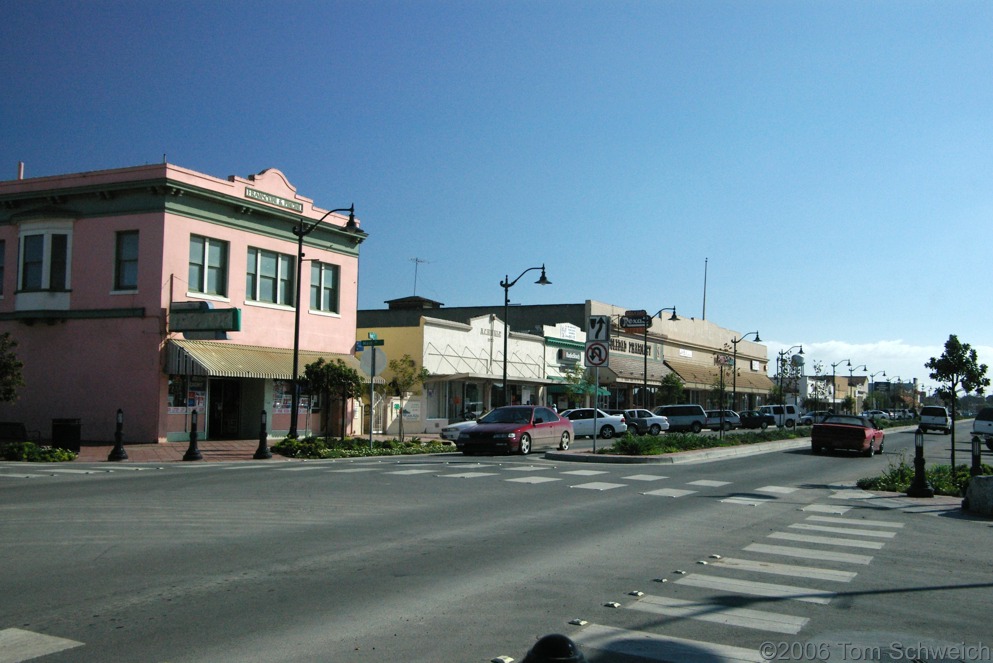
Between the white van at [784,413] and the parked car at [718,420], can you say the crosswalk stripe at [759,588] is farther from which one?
the white van at [784,413]

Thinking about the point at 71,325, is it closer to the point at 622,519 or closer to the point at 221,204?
the point at 221,204

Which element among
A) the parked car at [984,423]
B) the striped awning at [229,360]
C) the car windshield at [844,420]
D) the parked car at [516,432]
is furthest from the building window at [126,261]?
the parked car at [984,423]

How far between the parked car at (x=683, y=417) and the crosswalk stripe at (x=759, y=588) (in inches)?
1549

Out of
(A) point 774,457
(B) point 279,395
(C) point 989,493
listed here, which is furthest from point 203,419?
(C) point 989,493

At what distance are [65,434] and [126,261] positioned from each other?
24.9 feet

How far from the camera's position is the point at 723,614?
6.82 meters

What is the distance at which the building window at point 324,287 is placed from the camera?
3394 centimetres

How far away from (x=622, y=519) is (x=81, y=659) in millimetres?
8104

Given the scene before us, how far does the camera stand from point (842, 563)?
9.16 meters

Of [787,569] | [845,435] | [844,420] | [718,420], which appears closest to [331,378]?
[845,435]

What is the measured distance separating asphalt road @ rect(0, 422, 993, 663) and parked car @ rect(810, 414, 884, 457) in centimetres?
1520

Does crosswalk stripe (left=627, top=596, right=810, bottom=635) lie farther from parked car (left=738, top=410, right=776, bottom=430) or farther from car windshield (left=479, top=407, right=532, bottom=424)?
parked car (left=738, top=410, right=776, bottom=430)

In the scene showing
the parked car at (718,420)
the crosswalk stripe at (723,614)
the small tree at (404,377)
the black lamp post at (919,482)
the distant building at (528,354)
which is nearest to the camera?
the crosswalk stripe at (723,614)

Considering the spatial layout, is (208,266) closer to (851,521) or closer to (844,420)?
(851,521)
